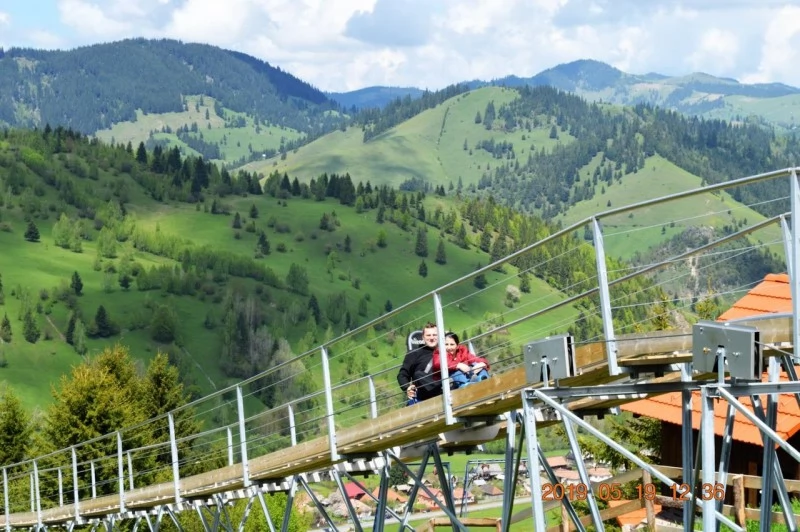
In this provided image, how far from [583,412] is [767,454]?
14.8 feet

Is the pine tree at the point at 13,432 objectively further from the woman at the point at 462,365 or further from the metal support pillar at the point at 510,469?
the metal support pillar at the point at 510,469

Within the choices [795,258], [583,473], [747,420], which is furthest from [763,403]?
[795,258]

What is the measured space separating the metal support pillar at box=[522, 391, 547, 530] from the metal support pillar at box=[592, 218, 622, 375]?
0.95 meters

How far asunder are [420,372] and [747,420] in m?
9.83

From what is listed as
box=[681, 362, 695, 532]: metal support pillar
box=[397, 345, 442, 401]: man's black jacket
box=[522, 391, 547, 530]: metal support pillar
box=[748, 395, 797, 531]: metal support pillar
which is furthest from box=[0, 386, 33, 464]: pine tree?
box=[748, 395, 797, 531]: metal support pillar

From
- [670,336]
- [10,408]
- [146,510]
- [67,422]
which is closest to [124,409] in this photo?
[67,422]

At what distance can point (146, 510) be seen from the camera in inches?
894

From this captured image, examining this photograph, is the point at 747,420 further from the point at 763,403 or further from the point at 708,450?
the point at 708,450

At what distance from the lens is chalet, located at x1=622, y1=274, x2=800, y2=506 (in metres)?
22.5

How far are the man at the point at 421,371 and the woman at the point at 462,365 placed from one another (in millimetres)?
302

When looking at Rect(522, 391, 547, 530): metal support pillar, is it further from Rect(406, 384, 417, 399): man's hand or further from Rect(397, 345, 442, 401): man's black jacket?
Rect(406, 384, 417, 399): man's hand

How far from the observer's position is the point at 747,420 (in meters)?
21.7

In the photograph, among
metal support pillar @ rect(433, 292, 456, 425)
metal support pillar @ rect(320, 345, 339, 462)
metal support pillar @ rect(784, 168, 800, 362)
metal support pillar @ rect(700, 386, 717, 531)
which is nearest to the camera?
metal support pillar @ rect(700, 386, 717, 531)

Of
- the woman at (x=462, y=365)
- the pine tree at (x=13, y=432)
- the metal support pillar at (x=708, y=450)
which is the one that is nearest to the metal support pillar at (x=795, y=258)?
the metal support pillar at (x=708, y=450)
